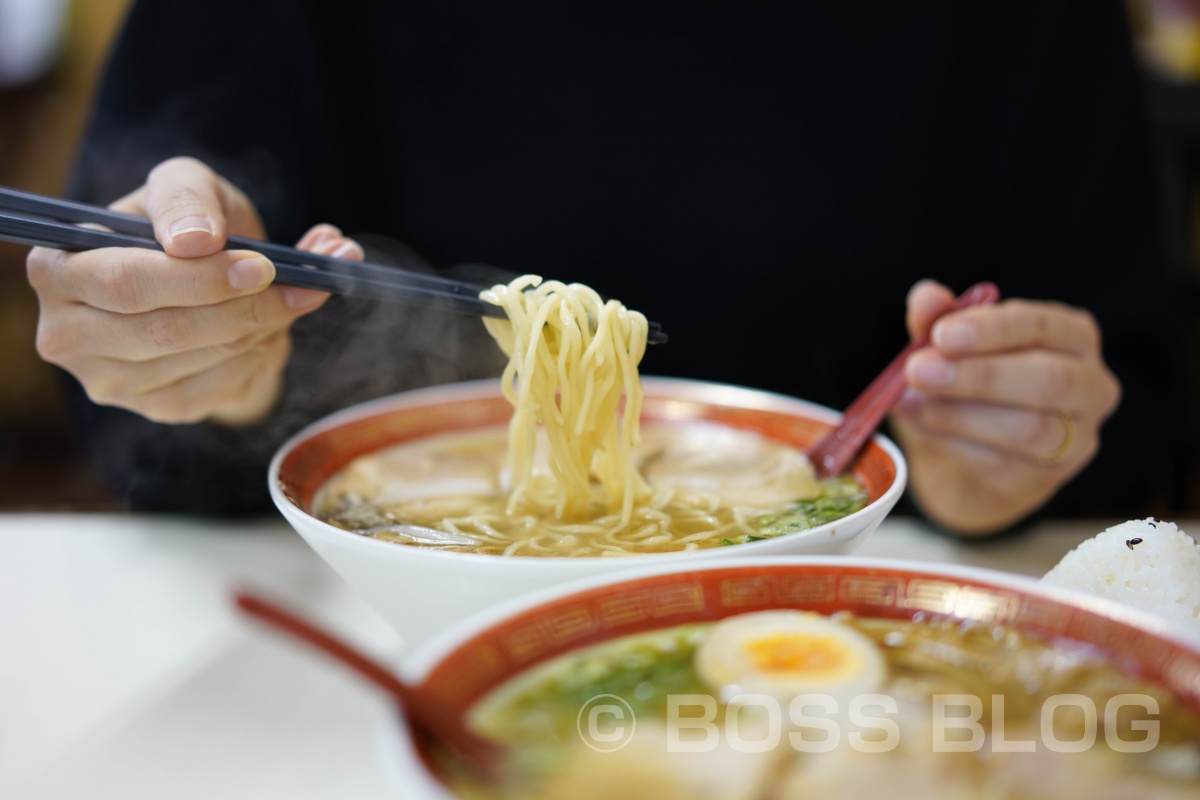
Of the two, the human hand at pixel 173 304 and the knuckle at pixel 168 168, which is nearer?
the human hand at pixel 173 304

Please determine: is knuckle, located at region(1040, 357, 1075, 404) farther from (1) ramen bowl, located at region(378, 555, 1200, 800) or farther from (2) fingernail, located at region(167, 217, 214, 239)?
(2) fingernail, located at region(167, 217, 214, 239)

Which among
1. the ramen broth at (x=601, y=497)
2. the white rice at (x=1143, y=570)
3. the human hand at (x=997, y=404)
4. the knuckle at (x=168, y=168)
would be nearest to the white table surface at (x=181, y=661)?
the human hand at (x=997, y=404)

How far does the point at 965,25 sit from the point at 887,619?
1936mm

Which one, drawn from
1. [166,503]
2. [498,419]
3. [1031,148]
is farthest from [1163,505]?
[166,503]

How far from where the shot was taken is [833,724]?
74 centimetres

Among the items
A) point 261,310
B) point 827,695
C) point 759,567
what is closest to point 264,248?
point 261,310

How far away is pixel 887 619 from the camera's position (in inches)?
35.3

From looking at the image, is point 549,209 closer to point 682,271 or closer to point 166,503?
point 682,271

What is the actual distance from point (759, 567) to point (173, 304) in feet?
2.60

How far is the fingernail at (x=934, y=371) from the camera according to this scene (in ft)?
4.88

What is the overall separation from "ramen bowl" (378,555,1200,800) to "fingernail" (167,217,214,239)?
64 centimetres

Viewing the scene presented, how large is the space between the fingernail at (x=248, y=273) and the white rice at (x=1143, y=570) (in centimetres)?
97

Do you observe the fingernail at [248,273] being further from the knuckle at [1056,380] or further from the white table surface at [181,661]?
the knuckle at [1056,380]

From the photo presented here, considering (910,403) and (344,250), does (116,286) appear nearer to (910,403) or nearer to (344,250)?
(344,250)
